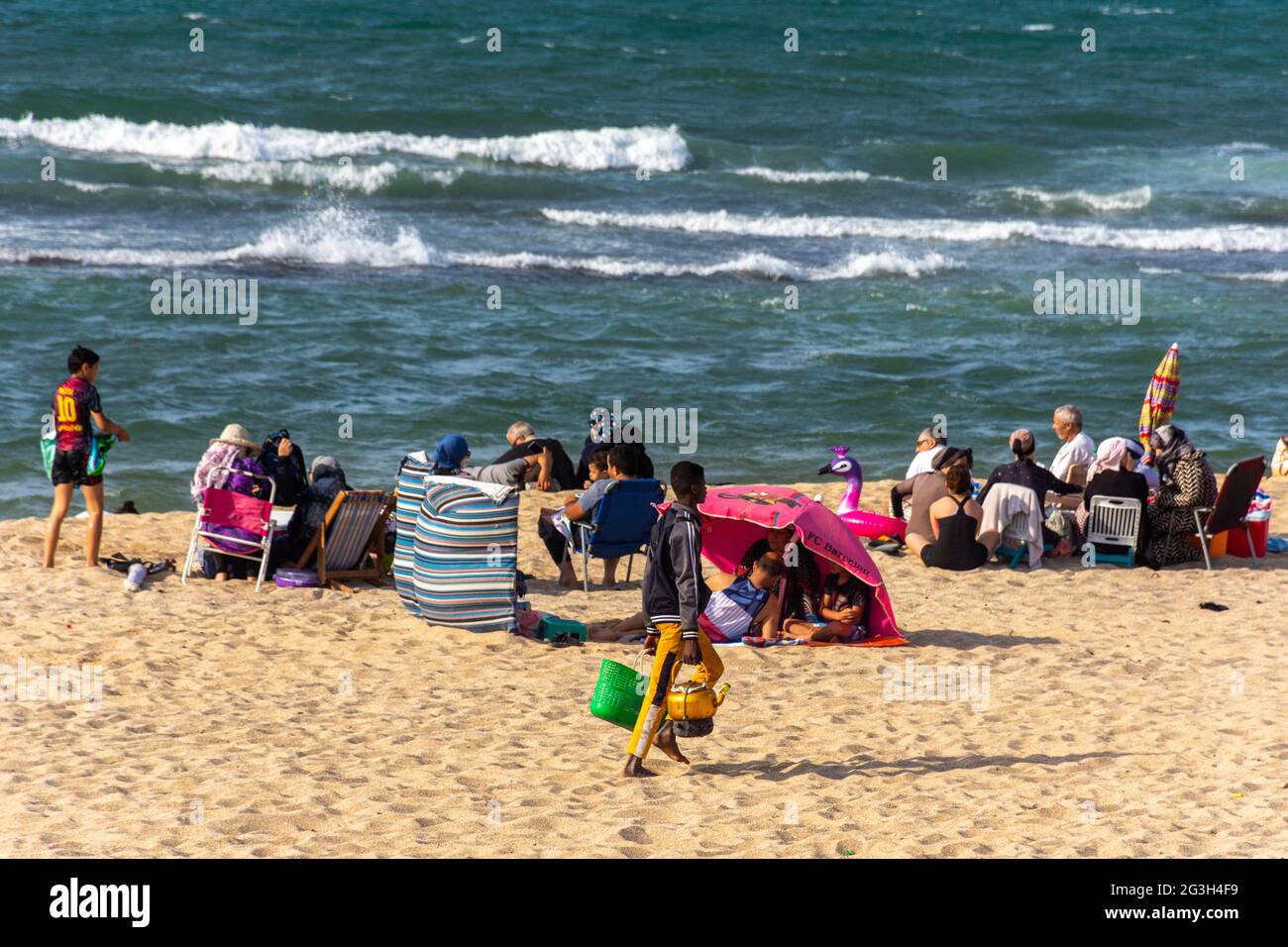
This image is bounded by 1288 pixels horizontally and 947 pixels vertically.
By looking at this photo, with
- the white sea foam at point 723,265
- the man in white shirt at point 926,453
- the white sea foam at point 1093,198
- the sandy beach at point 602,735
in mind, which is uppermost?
the white sea foam at point 1093,198

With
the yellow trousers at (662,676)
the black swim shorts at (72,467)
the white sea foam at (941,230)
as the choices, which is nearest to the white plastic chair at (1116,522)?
the yellow trousers at (662,676)

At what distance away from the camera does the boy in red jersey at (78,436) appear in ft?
34.4

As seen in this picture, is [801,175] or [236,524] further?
[801,175]

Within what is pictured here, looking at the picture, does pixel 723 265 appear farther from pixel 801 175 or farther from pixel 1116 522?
pixel 1116 522

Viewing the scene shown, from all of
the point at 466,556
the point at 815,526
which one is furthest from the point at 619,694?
the point at 815,526

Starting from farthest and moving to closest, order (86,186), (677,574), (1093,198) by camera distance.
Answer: (1093,198), (86,186), (677,574)

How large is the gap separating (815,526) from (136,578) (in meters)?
4.47

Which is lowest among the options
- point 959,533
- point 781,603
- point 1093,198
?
point 781,603

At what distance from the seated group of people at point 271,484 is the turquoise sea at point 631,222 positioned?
3.29 meters

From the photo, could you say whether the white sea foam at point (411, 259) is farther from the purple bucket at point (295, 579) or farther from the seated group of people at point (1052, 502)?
the purple bucket at point (295, 579)

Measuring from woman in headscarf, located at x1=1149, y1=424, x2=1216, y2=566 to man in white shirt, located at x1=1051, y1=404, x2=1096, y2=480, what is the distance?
0.92 metres

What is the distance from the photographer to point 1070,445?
12.8 m
